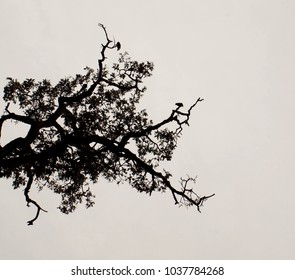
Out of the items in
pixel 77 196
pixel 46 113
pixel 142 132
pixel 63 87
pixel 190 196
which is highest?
pixel 63 87

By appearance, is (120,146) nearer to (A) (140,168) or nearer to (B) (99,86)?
(A) (140,168)

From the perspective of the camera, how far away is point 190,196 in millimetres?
14648

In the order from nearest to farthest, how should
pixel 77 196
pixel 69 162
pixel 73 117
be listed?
pixel 73 117, pixel 69 162, pixel 77 196

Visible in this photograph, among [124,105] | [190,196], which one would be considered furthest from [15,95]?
[190,196]

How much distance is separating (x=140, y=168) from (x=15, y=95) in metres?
6.94

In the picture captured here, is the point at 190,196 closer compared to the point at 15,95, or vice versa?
the point at 190,196

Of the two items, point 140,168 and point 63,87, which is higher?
point 63,87

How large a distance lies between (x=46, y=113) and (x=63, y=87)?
1.50m

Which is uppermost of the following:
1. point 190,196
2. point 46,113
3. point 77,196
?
point 46,113

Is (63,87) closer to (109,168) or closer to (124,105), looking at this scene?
(124,105)

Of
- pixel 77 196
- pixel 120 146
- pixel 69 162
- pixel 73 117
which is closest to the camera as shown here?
pixel 120 146

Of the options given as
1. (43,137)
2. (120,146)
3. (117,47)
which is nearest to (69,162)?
(43,137)

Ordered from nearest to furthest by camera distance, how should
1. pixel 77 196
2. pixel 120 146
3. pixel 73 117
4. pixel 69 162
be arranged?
pixel 120 146 < pixel 73 117 < pixel 69 162 < pixel 77 196

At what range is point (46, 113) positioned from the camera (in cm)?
1577
